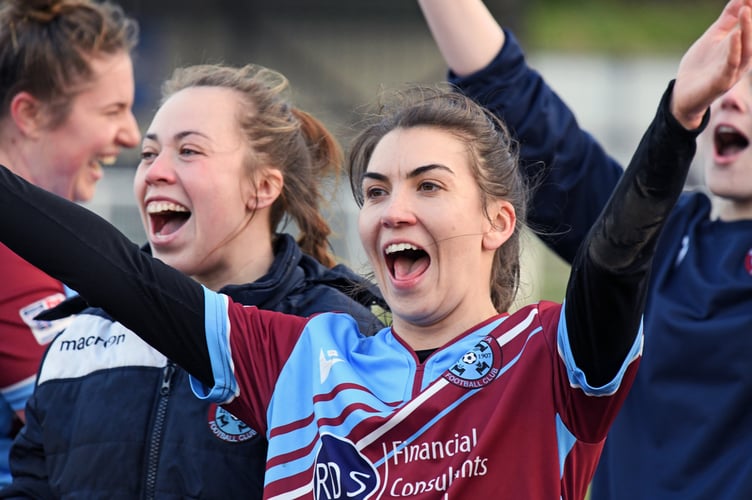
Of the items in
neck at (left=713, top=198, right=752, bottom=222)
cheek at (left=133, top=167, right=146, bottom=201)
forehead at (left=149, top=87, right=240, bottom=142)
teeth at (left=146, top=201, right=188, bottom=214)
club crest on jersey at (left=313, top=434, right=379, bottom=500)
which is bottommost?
club crest on jersey at (left=313, top=434, right=379, bottom=500)

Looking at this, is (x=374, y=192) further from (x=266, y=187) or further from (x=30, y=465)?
(x=30, y=465)

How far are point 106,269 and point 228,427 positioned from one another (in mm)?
441

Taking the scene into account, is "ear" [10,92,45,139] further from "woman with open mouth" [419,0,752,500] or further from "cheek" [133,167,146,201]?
"woman with open mouth" [419,0,752,500]

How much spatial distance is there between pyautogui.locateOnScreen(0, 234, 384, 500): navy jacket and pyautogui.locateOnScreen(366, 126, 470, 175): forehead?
363mm

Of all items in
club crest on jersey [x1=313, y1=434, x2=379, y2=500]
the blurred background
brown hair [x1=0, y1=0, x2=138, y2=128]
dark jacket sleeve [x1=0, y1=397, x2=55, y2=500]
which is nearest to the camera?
club crest on jersey [x1=313, y1=434, x2=379, y2=500]

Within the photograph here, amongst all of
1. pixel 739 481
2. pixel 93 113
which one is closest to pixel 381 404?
pixel 739 481

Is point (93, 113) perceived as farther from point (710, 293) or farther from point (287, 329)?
point (710, 293)

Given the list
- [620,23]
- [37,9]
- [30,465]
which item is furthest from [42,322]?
[620,23]

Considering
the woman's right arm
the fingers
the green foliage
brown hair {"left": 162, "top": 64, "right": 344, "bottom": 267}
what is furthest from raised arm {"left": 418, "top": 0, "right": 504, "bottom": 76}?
the green foliage

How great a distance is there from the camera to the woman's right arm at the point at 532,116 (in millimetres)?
2971

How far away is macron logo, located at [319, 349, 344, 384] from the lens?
2250 millimetres

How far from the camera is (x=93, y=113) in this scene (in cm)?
337

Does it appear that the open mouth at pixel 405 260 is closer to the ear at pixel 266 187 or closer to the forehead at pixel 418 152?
the forehead at pixel 418 152

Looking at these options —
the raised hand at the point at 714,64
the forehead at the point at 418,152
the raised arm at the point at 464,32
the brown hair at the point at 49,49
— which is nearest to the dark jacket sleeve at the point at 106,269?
the forehead at the point at 418,152
